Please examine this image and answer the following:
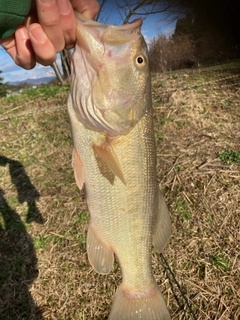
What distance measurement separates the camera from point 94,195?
172cm

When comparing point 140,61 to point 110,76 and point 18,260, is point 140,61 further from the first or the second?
point 18,260

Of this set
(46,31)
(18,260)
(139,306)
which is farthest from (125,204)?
(18,260)

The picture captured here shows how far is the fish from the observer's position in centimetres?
149

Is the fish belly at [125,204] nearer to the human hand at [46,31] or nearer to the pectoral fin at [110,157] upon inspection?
the pectoral fin at [110,157]

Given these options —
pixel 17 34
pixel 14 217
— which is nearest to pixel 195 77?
pixel 14 217

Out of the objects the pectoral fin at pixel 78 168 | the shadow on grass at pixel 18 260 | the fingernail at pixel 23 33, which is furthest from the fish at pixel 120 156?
the shadow on grass at pixel 18 260

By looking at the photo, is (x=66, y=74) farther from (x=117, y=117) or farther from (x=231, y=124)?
(x=117, y=117)

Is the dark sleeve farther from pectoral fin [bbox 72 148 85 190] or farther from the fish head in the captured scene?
pectoral fin [bbox 72 148 85 190]

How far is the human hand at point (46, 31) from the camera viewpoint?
4.05 feet

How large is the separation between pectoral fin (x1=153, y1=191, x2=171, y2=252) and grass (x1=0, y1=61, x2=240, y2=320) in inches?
36.4

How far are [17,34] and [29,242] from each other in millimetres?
2687

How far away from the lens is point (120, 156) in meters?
1.64

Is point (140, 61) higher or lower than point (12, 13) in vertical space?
lower

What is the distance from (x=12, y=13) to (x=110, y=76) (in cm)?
51
